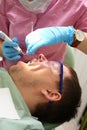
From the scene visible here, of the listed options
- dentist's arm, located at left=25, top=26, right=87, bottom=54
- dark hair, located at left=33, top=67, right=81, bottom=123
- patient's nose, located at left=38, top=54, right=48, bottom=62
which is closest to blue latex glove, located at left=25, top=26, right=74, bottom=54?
dentist's arm, located at left=25, top=26, right=87, bottom=54

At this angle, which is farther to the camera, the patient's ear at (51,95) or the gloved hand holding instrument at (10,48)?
the gloved hand holding instrument at (10,48)

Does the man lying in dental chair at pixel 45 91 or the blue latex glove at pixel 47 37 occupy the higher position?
the blue latex glove at pixel 47 37

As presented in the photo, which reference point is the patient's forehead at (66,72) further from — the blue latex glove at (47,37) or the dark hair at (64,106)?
the blue latex glove at (47,37)

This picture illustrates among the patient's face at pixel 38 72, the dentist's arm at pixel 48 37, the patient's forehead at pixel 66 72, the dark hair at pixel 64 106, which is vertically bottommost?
the dark hair at pixel 64 106

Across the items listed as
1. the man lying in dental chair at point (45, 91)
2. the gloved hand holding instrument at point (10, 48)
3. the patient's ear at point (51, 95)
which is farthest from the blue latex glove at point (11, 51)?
the patient's ear at point (51, 95)

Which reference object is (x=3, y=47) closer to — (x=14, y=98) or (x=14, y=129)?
(x=14, y=98)

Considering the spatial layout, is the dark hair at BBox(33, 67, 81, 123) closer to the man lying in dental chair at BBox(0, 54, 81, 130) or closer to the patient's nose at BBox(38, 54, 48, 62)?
the man lying in dental chair at BBox(0, 54, 81, 130)

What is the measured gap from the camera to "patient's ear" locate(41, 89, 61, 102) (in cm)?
143

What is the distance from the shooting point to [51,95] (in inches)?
56.9

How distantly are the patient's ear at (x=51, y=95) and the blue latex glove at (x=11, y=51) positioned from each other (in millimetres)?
293

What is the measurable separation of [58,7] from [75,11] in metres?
0.11

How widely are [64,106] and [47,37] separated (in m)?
0.39

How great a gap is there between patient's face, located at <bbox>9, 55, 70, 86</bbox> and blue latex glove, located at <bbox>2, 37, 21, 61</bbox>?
0.08 meters

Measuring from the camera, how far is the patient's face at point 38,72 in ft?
4.82
